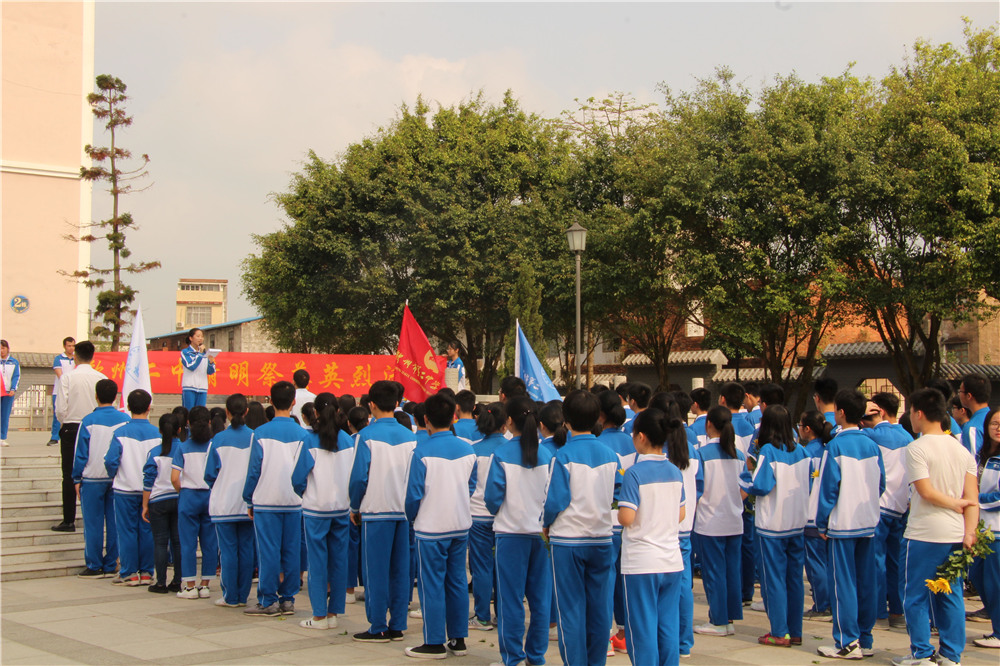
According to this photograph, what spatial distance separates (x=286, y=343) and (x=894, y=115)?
2136 centimetres

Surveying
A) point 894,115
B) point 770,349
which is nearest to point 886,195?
point 894,115

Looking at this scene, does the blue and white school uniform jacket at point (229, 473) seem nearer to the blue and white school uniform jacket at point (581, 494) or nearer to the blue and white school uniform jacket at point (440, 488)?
the blue and white school uniform jacket at point (440, 488)

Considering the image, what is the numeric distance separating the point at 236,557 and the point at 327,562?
1137mm

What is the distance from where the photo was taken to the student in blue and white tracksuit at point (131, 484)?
28.8 feet

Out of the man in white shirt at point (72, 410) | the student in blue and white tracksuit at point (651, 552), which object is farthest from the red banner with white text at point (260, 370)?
the student in blue and white tracksuit at point (651, 552)

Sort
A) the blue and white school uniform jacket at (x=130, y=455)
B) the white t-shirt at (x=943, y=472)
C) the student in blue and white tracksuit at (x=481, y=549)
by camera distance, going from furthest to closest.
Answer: the blue and white school uniform jacket at (x=130, y=455), the student in blue and white tracksuit at (x=481, y=549), the white t-shirt at (x=943, y=472)

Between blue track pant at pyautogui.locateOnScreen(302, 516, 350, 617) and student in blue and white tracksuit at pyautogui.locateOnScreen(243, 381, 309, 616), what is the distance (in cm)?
37

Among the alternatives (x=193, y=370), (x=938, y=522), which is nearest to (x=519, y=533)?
(x=938, y=522)

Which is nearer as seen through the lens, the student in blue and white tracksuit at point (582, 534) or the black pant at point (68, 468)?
the student in blue and white tracksuit at point (582, 534)

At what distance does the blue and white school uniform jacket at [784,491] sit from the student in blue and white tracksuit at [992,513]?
3.99ft

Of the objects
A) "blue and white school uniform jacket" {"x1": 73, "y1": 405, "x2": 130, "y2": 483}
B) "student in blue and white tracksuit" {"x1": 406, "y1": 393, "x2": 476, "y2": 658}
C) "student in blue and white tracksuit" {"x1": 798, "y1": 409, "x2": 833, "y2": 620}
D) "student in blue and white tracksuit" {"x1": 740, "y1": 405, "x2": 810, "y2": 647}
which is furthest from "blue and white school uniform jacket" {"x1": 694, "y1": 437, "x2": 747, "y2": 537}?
"blue and white school uniform jacket" {"x1": 73, "y1": 405, "x2": 130, "y2": 483}

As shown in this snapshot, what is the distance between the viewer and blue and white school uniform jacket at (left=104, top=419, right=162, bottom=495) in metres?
8.74

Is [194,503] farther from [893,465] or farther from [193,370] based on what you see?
[893,465]

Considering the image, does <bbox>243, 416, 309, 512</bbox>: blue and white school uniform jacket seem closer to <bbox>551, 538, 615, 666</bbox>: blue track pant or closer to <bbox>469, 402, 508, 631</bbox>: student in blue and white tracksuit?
<bbox>469, 402, 508, 631</bbox>: student in blue and white tracksuit
